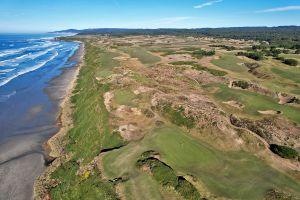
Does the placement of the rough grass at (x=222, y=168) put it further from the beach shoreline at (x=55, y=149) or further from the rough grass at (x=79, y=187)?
the beach shoreline at (x=55, y=149)

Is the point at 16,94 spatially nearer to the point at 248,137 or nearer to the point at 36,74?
the point at 36,74

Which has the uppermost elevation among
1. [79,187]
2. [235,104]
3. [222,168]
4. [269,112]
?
[235,104]

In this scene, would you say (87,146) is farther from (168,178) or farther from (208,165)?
(208,165)

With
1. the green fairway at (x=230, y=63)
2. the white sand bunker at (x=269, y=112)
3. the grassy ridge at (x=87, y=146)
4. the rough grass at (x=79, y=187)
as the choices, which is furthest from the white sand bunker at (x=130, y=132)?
the green fairway at (x=230, y=63)

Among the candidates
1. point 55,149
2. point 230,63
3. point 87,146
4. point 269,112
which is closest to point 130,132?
point 87,146

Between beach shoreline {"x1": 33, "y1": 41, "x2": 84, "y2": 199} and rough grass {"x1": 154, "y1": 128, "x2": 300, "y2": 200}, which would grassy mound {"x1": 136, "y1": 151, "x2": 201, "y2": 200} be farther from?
beach shoreline {"x1": 33, "y1": 41, "x2": 84, "y2": 199}

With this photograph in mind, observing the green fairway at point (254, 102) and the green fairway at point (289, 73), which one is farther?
the green fairway at point (289, 73)
